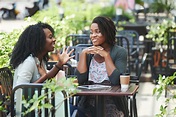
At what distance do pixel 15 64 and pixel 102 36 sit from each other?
0.89 m

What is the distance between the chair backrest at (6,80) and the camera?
451cm

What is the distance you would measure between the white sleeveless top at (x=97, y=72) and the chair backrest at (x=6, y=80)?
0.68 meters

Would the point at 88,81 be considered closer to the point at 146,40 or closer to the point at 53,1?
the point at 146,40

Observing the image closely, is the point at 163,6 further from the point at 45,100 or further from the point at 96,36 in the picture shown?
the point at 45,100

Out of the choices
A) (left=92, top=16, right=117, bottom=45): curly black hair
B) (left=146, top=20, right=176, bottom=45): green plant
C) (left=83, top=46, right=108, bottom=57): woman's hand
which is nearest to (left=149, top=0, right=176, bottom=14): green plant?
(left=146, top=20, right=176, bottom=45): green plant

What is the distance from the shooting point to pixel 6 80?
4.63 meters

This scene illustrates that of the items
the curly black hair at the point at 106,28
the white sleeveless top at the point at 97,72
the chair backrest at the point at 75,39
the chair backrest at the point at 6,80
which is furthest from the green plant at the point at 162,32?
the chair backrest at the point at 6,80

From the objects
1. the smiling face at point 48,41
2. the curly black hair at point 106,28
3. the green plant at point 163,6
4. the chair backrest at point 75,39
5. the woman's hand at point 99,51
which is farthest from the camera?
the green plant at point 163,6

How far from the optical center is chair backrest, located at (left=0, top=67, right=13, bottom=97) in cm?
451

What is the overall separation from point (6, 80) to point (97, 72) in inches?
30.2

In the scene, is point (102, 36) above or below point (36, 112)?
above

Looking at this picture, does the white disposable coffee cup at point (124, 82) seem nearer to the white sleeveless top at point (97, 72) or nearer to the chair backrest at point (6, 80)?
the white sleeveless top at point (97, 72)

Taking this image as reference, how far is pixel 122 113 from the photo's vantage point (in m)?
4.59

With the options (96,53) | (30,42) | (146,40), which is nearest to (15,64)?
(30,42)
